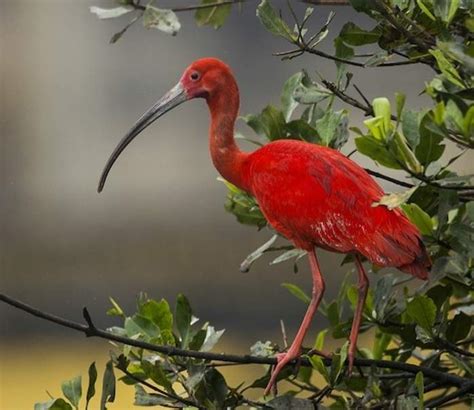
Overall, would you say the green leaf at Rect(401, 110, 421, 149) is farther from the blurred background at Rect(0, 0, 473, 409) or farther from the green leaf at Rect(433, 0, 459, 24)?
the blurred background at Rect(0, 0, 473, 409)

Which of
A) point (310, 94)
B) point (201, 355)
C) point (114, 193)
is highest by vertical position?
point (310, 94)

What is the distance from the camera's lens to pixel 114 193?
4676 millimetres

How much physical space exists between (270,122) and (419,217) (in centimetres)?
41

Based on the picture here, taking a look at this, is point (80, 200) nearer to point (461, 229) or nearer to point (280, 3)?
point (280, 3)

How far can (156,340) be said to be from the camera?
1955 mm

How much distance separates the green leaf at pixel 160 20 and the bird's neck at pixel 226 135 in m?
0.15

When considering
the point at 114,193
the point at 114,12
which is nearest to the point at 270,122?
the point at 114,12

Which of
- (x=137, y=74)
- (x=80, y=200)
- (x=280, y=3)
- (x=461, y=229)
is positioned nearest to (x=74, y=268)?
(x=80, y=200)

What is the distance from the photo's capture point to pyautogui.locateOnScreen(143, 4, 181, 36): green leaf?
199cm

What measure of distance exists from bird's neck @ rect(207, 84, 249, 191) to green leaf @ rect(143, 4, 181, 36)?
A: 5.8 inches

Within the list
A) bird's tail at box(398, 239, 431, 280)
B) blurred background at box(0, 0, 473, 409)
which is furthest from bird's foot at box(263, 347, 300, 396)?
blurred background at box(0, 0, 473, 409)

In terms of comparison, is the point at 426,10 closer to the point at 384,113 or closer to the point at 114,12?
the point at 384,113

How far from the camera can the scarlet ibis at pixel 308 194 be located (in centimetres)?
187

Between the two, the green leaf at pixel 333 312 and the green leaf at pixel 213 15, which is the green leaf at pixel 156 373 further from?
the green leaf at pixel 213 15
